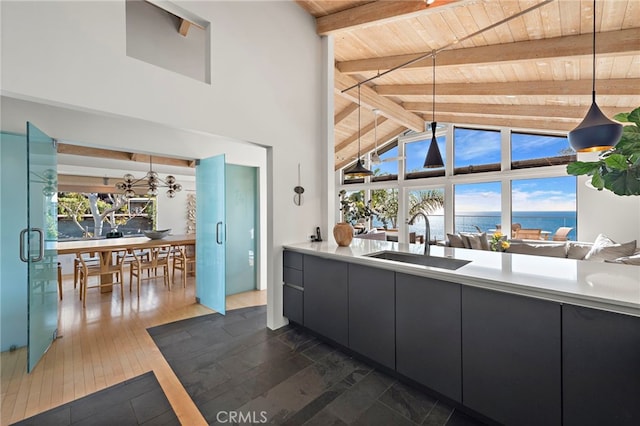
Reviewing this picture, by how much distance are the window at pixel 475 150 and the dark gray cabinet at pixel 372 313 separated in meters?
6.13

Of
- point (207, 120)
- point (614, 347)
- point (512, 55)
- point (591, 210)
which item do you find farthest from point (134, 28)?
point (591, 210)

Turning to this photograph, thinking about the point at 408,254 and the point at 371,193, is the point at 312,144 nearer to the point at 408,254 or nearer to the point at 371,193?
A: the point at 408,254

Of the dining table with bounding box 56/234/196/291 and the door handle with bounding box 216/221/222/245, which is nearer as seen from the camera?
the door handle with bounding box 216/221/222/245

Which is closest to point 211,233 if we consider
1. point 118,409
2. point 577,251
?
point 118,409

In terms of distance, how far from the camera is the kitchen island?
1.22 metres

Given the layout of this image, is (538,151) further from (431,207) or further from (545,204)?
(431,207)

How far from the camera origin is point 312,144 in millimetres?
3344

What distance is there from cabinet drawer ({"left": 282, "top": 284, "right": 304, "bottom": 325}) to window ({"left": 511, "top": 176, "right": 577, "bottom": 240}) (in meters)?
6.05

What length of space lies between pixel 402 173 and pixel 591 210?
14.1ft

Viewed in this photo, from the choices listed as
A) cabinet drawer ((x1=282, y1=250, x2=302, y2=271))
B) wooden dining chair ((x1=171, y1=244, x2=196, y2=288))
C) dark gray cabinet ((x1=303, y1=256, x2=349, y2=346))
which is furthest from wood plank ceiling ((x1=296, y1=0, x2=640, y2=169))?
wooden dining chair ((x1=171, y1=244, x2=196, y2=288))

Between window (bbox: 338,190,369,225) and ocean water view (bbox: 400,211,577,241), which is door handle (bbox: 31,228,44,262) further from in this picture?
window (bbox: 338,190,369,225)

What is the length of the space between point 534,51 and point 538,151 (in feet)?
13.2

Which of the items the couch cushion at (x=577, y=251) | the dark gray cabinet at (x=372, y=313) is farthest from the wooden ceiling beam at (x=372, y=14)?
the couch cushion at (x=577, y=251)

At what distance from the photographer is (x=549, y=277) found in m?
1.54
